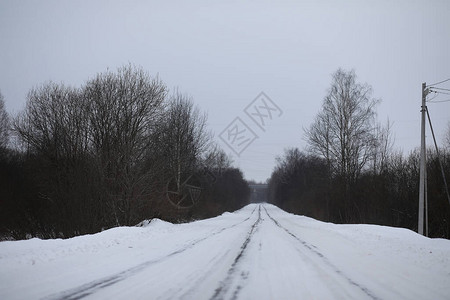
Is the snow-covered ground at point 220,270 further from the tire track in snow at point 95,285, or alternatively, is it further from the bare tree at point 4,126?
the bare tree at point 4,126

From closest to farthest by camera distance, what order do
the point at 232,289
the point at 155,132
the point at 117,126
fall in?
the point at 232,289, the point at 117,126, the point at 155,132

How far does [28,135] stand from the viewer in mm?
28250

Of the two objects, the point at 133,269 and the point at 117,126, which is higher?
the point at 117,126

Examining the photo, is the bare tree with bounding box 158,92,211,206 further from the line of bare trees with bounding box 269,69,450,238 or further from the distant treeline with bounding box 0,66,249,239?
the line of bare trees with bounding box 269,69,450,238

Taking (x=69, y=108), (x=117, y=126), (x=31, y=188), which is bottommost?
(x=31, y=188)

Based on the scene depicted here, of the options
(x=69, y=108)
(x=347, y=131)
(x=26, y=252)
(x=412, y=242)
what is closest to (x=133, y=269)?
(x=26, y=252)

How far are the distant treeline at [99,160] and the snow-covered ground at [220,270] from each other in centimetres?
692

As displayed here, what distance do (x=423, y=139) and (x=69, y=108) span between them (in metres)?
23.8

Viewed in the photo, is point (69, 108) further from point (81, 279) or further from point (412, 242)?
point (412, 242)

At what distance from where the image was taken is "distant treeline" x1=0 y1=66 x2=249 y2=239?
712 inches

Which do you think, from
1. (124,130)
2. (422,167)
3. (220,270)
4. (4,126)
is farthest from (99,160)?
(4,126)

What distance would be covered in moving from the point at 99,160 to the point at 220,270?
511 inches

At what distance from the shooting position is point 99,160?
18.5 m

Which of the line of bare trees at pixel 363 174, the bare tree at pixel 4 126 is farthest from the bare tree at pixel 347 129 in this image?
the bare tree at pixel 4 126
